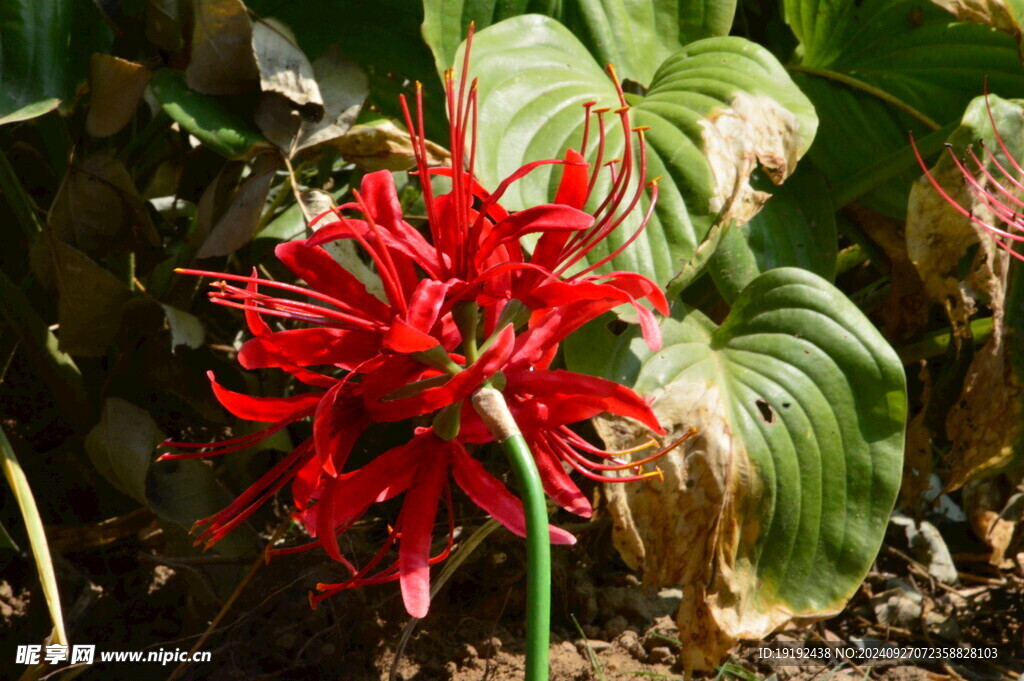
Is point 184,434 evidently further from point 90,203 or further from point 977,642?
point 977,642

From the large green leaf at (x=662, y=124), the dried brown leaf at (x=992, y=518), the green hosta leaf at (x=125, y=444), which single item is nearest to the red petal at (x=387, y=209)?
the large green leaf at (x=662, y=124)

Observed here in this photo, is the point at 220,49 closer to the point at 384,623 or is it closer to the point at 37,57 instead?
the point at 37,57

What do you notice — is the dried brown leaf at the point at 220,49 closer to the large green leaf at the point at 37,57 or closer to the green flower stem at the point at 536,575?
the large green leaf at the point at 37,57

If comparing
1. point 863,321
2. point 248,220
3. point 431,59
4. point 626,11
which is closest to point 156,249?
point 248,220

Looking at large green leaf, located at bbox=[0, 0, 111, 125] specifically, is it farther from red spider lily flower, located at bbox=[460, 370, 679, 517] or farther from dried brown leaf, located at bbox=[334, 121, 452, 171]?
red spider lily flower, located at bbox=[460, 370, 679, 517]

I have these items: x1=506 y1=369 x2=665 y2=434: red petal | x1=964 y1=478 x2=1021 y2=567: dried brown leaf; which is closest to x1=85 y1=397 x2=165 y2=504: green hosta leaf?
x1=506 y1=369 x2=665 y2=434: red petal
